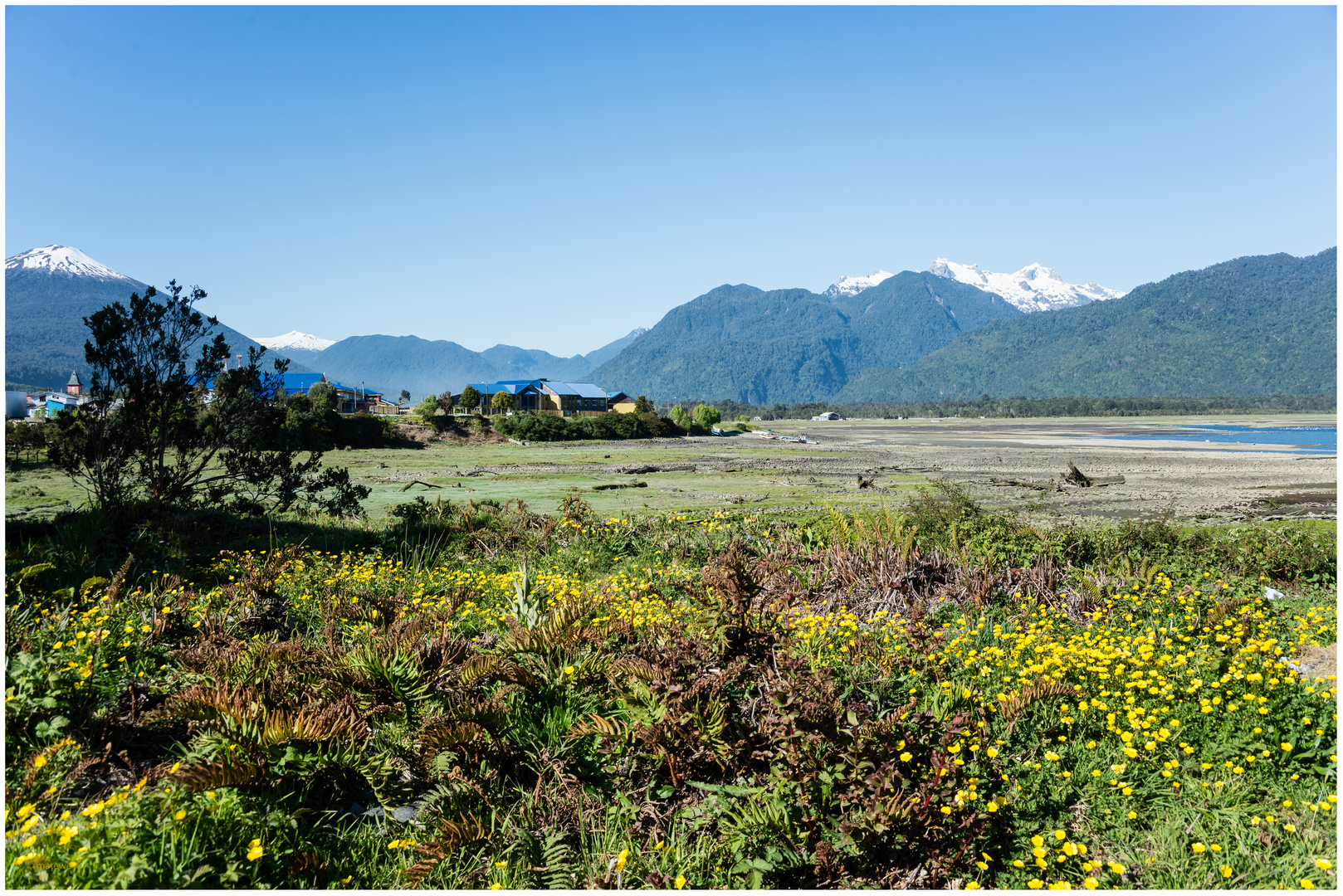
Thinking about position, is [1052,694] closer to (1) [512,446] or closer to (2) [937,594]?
(2) [937,594]

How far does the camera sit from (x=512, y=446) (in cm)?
4703

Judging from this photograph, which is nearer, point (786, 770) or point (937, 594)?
point (786, 770)

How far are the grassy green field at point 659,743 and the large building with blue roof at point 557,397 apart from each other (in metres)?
77.7

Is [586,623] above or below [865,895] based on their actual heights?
above

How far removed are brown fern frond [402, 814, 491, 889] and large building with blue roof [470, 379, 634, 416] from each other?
3128 inches

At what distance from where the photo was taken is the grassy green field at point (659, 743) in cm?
291

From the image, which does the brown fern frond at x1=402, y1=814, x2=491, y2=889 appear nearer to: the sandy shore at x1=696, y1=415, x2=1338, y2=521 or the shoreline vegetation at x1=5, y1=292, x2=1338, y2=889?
the shoreline vegetation at x1=5, y1=292, x2=1338, y2=889

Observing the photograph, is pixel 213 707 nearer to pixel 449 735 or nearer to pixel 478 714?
pixel 449 735

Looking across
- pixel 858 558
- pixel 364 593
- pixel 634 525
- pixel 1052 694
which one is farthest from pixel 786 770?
pixel 634 525

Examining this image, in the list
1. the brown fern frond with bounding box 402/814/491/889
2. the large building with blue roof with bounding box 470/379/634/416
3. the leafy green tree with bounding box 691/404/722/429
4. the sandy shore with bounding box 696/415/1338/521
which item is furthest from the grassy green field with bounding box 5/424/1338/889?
the large building with blue roof with bounding box 470/379/634/416

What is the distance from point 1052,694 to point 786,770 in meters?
1.84

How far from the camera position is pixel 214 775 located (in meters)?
2.86

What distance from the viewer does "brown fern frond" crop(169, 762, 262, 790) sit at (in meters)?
2.79

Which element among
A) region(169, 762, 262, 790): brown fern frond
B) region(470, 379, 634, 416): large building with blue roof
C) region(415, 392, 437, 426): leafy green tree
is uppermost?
region(470, 379, 634, 416): large building with blue roof
